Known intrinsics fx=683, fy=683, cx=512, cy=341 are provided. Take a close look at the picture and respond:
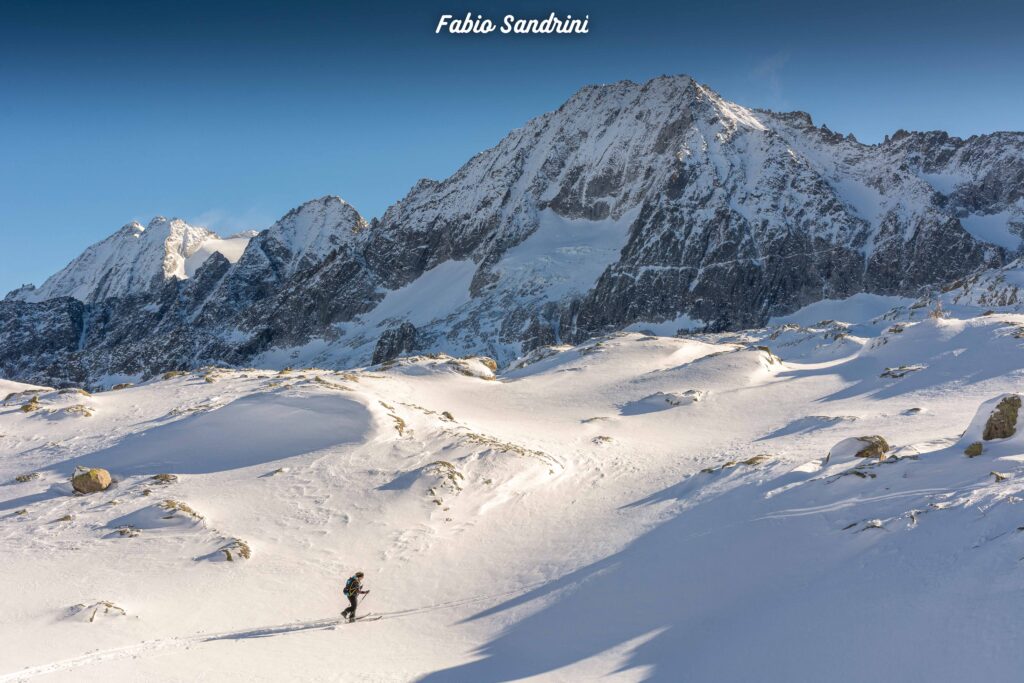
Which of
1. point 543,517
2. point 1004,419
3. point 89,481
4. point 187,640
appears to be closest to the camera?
point 187,640

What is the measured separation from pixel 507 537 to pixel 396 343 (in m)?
139

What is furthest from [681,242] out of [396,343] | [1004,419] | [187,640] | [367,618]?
[187,640]

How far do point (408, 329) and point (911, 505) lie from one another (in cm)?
14806

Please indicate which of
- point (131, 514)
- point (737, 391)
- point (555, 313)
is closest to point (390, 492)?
point (131, 514)

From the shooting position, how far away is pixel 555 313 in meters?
155

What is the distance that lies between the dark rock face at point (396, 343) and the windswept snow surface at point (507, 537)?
119211mm

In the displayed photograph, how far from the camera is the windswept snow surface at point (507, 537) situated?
10602mm

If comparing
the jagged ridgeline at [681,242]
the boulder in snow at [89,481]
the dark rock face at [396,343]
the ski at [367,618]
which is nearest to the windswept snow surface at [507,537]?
the ski at [367,618]

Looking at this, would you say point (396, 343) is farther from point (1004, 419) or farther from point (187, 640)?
point (1004, 419)

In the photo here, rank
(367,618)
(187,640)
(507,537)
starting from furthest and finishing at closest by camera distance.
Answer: (507,537), (367,618), (187,640)

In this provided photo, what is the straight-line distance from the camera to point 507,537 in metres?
20.0

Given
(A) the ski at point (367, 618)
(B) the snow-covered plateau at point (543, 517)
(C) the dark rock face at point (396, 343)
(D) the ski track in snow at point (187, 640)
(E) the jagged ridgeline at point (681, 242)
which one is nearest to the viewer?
(B) the snow-covered plateau at point (543, 517)

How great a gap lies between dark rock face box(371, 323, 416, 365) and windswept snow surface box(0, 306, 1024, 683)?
119211 millimetres

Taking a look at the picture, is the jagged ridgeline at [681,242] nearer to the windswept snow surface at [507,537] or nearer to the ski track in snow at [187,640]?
the windswept snow surface at [507,537]
